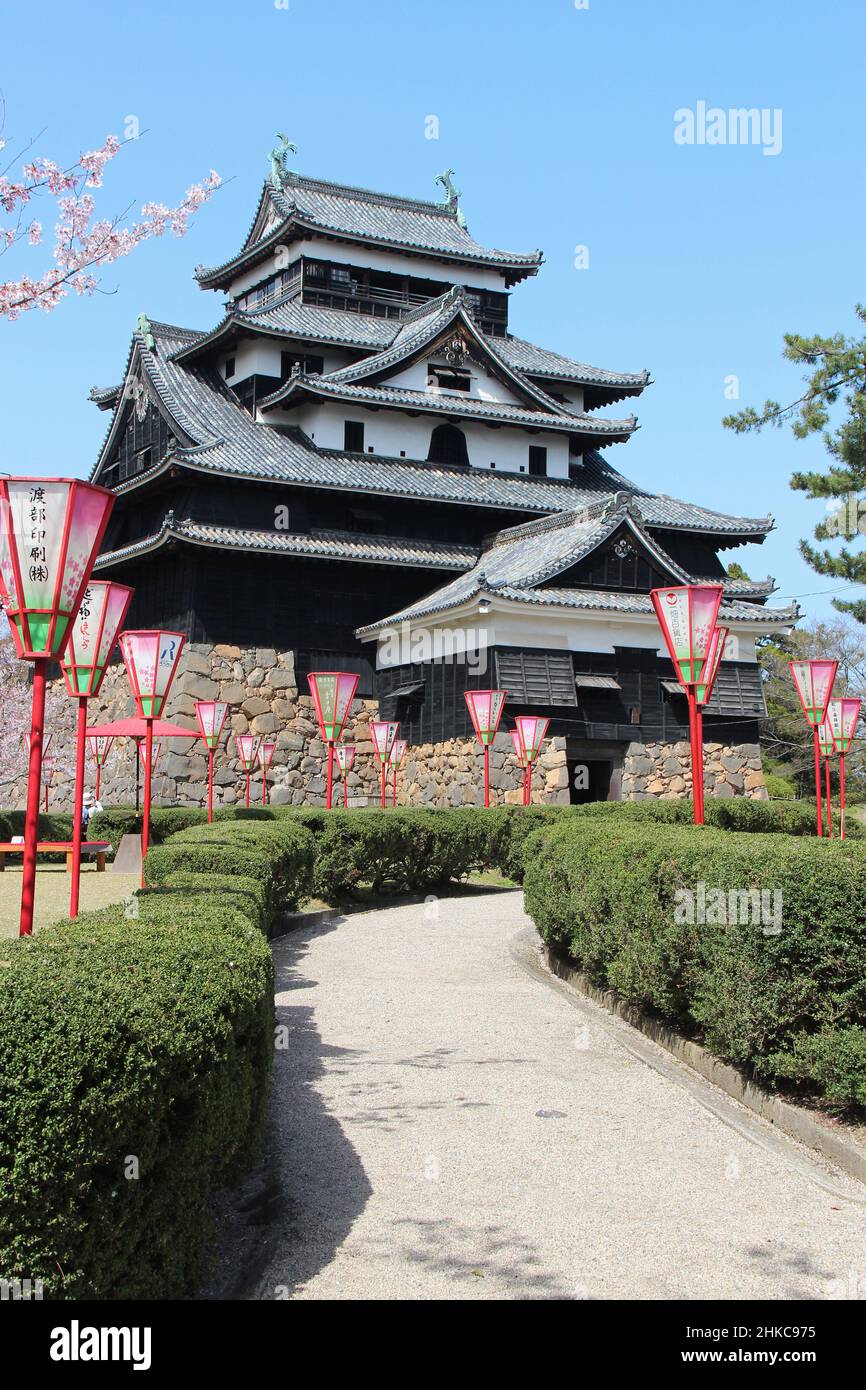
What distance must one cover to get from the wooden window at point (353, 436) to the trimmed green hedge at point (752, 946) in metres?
24.6

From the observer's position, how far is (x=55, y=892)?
14.5m

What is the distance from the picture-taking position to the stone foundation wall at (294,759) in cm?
2740

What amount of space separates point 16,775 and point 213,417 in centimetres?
1141

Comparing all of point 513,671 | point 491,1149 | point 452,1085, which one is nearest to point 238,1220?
point 491,1149

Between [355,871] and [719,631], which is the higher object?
[719,631]

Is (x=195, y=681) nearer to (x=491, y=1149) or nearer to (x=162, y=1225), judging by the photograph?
(x=491, y=1149)

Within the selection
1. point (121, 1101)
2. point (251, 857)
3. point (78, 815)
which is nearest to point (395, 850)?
point (251, 857)

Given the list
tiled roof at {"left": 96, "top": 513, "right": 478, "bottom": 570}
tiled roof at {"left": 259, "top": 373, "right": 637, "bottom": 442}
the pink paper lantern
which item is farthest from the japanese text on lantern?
tiled roof at {"left": 259, "top": 373, "right": 637, "bottom": 442}

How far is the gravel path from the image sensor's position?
186 inches

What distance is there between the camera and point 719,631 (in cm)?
1141

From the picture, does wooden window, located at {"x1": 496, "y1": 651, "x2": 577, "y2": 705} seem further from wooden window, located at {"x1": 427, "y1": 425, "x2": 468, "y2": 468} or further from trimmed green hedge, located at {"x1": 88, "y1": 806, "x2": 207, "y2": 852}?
wooden window, located at {"x1": 427, "y1": 425, "x2": 468, "y2": 468}

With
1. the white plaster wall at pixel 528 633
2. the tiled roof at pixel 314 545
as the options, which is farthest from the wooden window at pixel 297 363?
the white plaster wall at pixel 528 633

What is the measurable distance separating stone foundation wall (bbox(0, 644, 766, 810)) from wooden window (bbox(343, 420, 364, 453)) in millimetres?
6423

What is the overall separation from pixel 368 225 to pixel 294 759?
747 inches
